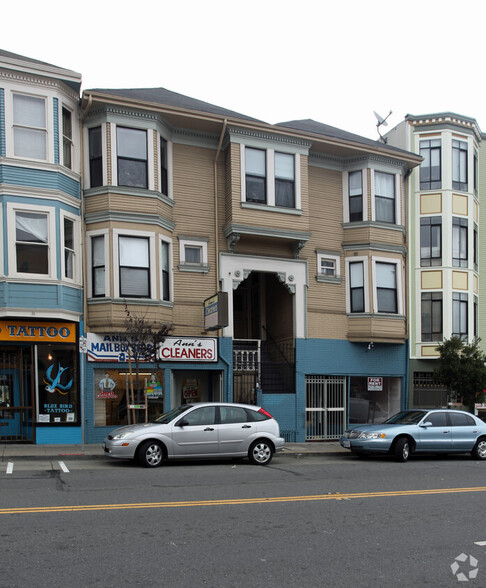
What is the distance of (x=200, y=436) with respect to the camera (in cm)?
1346

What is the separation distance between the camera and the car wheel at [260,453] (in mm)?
13953

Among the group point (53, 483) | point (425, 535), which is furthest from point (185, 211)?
point (425, 535)

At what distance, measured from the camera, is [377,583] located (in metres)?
5.96

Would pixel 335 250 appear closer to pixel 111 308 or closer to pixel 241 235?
pixel 241 235

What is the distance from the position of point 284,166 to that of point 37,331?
9.09 meters

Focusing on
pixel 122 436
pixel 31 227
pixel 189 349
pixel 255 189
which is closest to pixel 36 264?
pixel 31 227

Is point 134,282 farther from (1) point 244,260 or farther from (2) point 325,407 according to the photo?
(2) point 325,407

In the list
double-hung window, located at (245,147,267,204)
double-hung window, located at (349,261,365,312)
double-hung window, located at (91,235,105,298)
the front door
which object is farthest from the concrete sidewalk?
double-hung window, located at (245,147,267,204)

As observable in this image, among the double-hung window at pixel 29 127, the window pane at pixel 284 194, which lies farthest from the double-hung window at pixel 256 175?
the double-hung window at pixel 29 127

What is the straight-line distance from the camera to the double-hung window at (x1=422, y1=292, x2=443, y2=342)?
23031mm

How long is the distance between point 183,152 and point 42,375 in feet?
25.7

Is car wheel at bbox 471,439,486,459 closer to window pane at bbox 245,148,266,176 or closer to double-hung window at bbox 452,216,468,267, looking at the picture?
double-hung window at bbox 452,216,468,267

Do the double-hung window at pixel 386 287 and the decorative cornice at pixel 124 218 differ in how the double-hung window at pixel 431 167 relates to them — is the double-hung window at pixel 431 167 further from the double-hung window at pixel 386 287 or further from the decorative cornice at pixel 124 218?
the decorative cornice at pixel 124 218

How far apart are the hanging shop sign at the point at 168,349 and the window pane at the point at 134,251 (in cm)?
211
